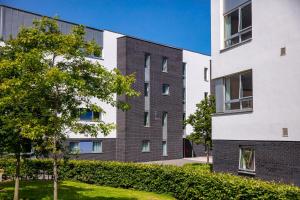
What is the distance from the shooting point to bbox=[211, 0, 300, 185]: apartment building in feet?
46.4

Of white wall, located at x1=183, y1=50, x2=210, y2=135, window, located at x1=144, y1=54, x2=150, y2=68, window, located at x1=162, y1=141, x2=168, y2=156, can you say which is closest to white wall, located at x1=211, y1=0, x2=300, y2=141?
window, located at x1=144, y1=54, x2=150, y2=68

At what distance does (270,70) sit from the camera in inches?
599

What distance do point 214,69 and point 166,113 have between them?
26.4m

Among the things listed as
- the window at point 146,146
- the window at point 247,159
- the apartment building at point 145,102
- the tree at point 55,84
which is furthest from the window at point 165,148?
the tree at point 55,84

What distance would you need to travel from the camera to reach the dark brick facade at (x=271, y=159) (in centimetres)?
1392

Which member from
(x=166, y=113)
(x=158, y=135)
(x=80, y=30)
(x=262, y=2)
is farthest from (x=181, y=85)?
(x=80, y=30)

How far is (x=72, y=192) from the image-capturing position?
1848cm

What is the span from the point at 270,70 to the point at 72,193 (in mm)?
10352

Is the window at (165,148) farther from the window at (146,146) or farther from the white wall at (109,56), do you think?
the white wall at (109,56)

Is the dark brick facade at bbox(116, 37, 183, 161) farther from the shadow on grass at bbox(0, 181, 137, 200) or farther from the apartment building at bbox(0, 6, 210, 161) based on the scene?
the shadow on grass at bbox(0, 181, 137, 200)

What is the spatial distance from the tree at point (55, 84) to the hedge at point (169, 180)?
6.37ft

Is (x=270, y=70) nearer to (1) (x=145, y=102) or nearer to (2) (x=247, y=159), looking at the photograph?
(2) (x=247, y=159)

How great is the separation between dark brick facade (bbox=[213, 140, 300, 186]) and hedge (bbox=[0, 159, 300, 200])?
1.46 m

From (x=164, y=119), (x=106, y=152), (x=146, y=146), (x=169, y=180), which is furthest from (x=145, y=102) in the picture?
(x=169, y=180)
